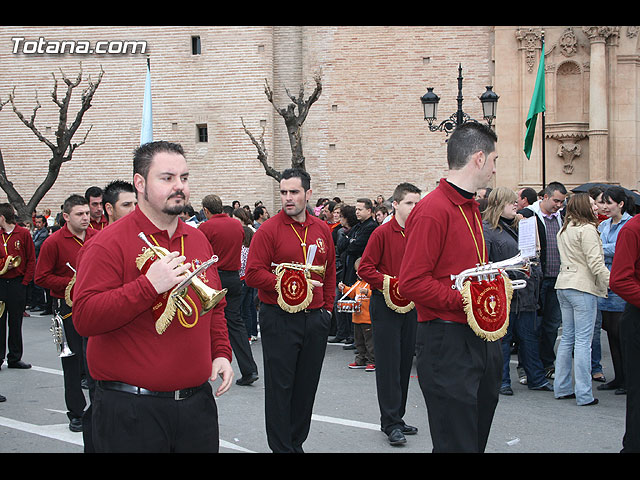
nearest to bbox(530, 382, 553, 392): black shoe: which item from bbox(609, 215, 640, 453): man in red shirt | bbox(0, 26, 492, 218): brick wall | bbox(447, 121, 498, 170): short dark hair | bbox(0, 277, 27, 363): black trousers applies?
bbox(609, 215, 640, 453): man in red shirt

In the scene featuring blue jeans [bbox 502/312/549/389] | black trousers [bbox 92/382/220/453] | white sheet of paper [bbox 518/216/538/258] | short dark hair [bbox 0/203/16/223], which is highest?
short dark hair [bbox 0/203/16/223]

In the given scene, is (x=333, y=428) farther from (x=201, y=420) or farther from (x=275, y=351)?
(x=201, y=420)

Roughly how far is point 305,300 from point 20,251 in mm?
6207

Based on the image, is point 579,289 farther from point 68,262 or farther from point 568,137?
point 568,137

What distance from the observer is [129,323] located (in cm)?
356

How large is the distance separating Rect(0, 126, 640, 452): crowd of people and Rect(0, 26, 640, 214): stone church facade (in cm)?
1556

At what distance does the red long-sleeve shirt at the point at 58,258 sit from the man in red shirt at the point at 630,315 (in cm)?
507

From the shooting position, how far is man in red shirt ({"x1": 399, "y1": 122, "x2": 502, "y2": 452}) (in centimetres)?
429

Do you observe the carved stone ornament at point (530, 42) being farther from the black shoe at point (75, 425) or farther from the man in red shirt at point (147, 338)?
the man in red shirt at point (147, 338)

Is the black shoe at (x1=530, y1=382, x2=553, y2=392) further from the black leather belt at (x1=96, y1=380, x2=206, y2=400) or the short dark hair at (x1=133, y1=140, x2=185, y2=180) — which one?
the short dark hair at (x1=133, y1=140, x2=185, y2=180)

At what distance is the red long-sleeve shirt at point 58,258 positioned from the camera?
7836 millimetres

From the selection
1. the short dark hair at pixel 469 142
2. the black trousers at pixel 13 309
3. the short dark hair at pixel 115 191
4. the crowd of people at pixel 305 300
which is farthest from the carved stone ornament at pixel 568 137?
the short dark hair at pixel 469 142

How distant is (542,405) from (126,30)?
2625cm

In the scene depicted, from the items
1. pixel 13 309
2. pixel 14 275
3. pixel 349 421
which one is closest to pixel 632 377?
pixel 349 421
